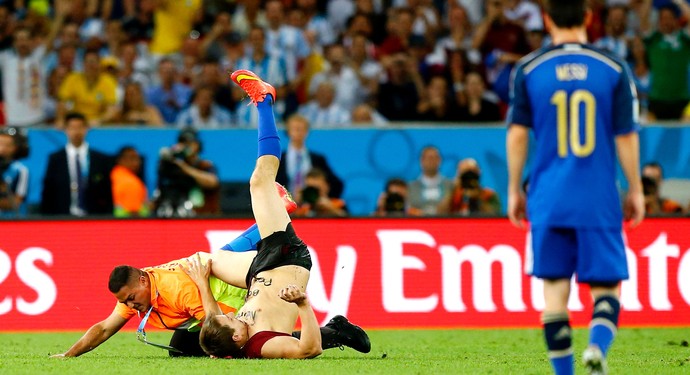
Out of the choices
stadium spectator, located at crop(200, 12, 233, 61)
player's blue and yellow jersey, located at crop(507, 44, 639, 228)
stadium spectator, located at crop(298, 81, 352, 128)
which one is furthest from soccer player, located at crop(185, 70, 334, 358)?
stadium spectator, located at crop(200, 12, 233, 61)

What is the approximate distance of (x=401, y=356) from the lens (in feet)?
32.2

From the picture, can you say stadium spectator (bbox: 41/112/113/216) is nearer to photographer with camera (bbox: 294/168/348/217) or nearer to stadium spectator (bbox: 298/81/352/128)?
photographer with camera (bbox: 294/168/348/217)

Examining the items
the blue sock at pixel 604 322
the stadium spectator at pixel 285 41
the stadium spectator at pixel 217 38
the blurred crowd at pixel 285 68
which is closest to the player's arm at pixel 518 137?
the blue sock at pixel 604 322

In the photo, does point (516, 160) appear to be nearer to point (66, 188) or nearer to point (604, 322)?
point (604, 322)

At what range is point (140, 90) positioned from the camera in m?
15.8

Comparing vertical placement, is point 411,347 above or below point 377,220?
below

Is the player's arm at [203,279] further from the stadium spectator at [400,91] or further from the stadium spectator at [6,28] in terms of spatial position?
the stadium spectator at [6,28]

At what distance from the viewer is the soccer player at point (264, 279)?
915 cm

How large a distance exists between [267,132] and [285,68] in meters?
6.92

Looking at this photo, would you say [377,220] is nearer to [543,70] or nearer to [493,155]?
[493,155]

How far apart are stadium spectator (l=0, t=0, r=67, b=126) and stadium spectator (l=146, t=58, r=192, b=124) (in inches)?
54.0

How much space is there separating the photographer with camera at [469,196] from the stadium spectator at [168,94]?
393cm

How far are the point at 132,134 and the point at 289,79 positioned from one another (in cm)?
243

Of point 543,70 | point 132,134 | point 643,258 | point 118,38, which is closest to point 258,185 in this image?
point 543,70
